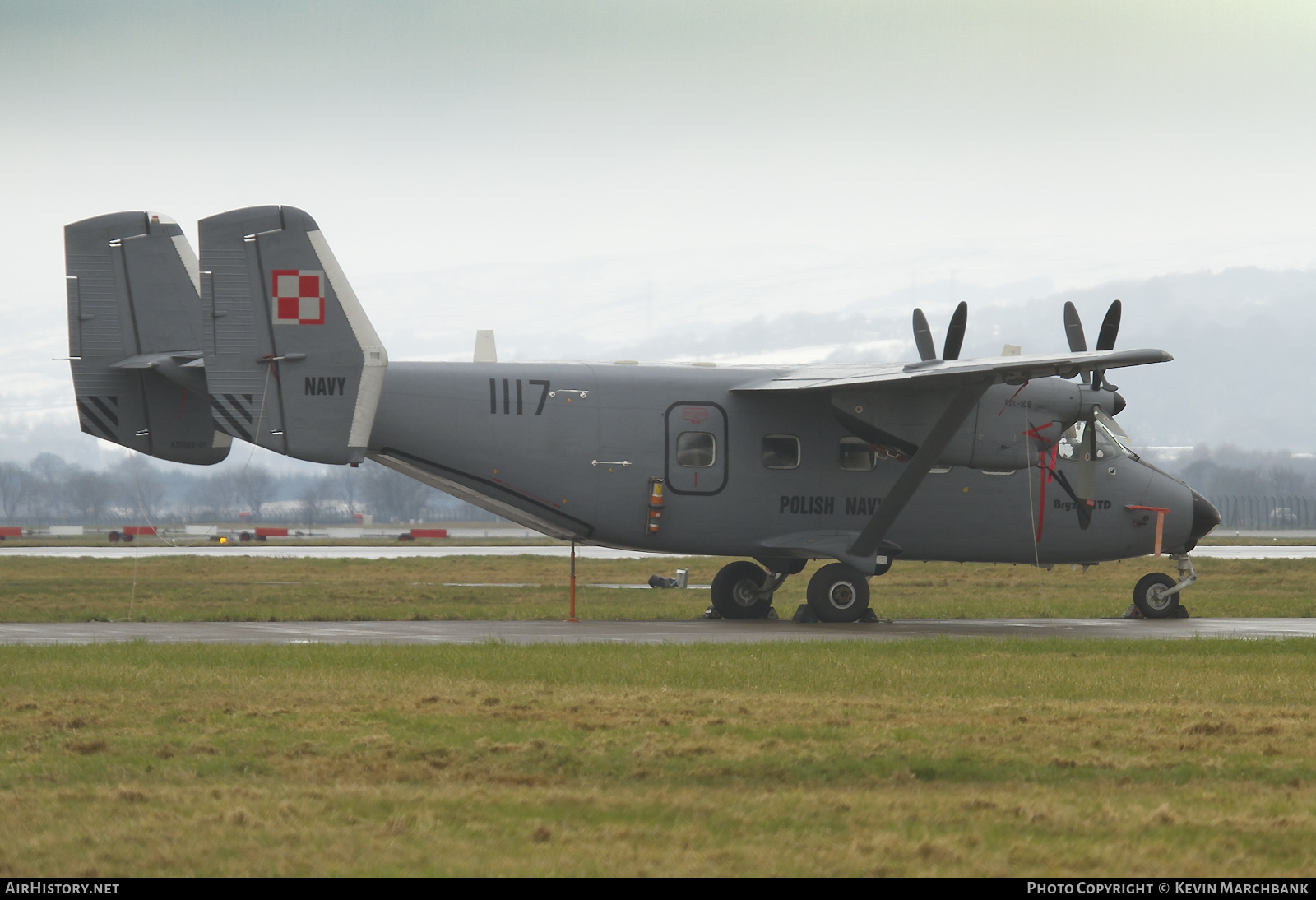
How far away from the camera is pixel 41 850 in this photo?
6375 mm

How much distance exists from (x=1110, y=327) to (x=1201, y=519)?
15.5 feet

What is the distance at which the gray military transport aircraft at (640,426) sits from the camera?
20359mm

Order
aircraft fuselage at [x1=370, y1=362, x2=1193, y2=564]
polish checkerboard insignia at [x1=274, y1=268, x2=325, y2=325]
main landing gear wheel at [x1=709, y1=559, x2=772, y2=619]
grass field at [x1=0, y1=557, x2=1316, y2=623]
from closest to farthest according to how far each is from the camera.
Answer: polish checkerboard insignia at [x1=274, y1=268, x2=325, y2=325]
aircraft fuselage at [x1=370, y1=362, x2=1193, y2=564]
main landing gear wheel at [x1=709, y1=559, x2=772, y2=619]
grass field at [x1=0, y1=557, x2=1316, y2=623]

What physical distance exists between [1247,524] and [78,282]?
488ft

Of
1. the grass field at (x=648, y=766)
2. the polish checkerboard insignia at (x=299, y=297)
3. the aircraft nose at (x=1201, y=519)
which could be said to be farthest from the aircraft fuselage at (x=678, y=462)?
the grass field at (x=648, y=766)

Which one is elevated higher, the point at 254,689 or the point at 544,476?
the point at 544,476

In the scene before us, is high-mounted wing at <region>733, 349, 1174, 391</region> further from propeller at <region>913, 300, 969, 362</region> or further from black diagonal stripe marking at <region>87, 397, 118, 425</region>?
black diagonal stripe marking at <region>87, 397, 118, 425</region>

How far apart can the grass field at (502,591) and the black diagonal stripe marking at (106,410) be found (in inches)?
147

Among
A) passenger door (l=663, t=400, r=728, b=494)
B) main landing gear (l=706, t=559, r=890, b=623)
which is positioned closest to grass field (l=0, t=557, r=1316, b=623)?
main landing gear (l=706, t=559, r=890, b=623)

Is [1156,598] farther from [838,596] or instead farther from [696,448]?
[696,448]

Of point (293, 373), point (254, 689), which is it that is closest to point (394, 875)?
point (254, 689)

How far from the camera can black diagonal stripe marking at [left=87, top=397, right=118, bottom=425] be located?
21.9 meters

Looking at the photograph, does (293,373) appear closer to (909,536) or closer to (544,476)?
(544,476)

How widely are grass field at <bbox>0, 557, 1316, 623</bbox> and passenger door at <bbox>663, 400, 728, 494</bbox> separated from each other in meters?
3.24
